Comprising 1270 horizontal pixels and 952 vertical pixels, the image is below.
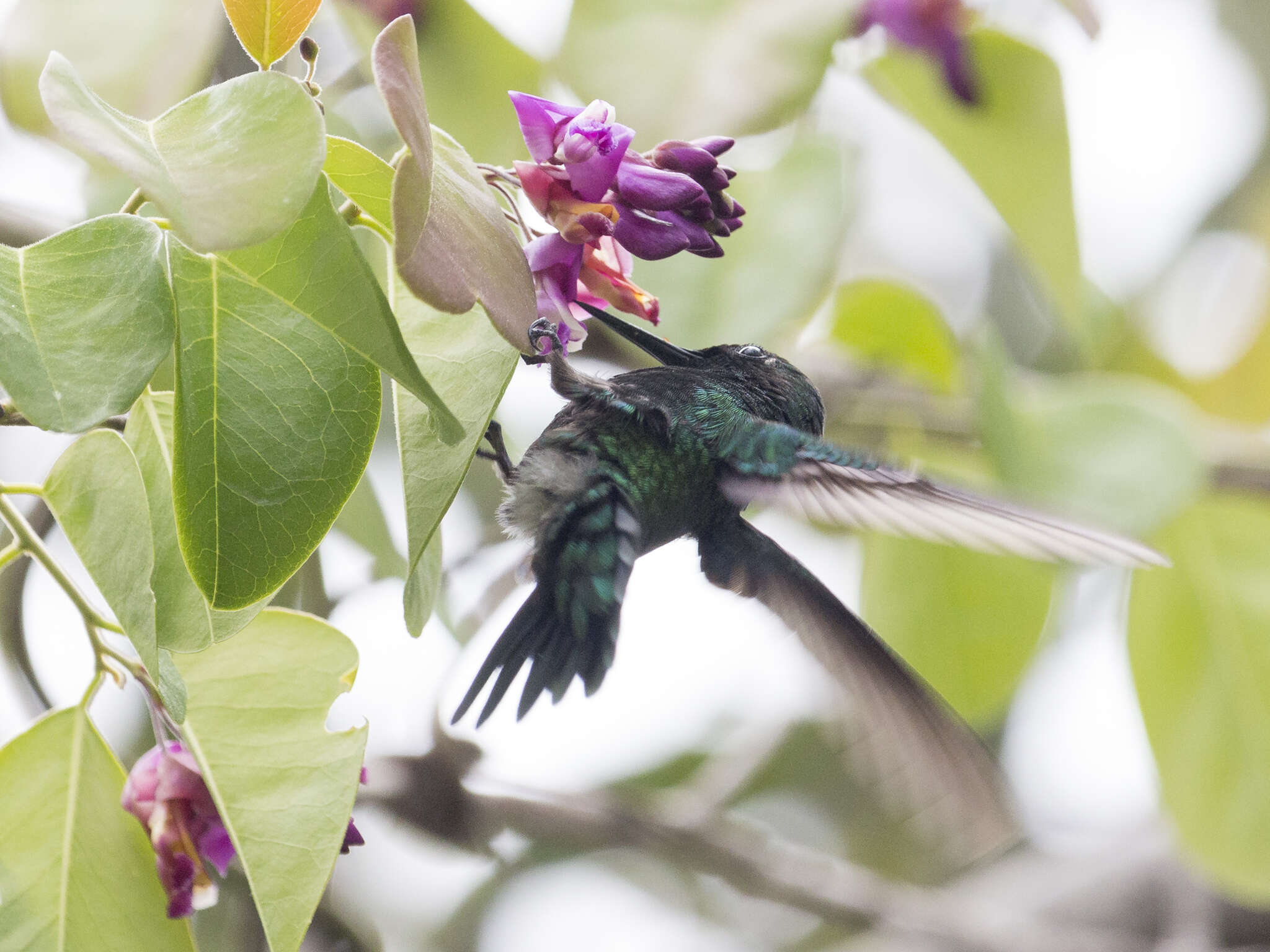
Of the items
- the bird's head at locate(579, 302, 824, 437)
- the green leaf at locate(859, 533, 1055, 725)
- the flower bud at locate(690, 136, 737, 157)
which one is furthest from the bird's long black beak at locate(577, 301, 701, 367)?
the green leaf at locate(859, 533, 1055, 725)

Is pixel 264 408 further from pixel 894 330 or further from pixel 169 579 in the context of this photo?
pixel 894 330

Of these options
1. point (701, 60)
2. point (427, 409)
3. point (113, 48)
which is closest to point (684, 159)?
point (427, 409)

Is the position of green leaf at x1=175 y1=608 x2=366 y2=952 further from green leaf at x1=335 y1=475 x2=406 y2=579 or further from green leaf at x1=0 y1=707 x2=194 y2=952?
green leaf at x1=335 y1=475 x2=406 y2=579

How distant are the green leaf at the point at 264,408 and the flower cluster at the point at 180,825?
15.5 inches

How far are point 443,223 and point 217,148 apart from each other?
0.50 feet

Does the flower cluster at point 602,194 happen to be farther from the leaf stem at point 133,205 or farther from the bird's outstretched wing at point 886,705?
the bird's outstretched wing at point 886,705

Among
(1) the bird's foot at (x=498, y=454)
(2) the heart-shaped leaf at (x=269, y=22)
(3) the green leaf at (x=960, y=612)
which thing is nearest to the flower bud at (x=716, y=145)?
(2) the heart-shaped leaf at (x=269, y=22)

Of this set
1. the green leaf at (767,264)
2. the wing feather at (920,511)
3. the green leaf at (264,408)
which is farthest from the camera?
the green leaf at (767,264)

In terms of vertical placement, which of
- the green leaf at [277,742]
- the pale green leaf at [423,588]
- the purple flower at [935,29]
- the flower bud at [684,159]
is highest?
the purple flower at [935,29]

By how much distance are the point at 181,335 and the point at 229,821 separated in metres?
0.45

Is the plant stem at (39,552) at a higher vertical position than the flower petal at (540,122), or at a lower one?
lower

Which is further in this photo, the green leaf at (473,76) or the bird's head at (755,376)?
the green leaf at (473,76)

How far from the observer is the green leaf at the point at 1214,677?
8.36 ft

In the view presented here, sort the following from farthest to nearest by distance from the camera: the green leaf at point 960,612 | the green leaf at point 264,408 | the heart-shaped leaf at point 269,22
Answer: the green leaf at point 960,612 → the heart-shaped leaf at point 269,22 → the green leaf at point 264,408
